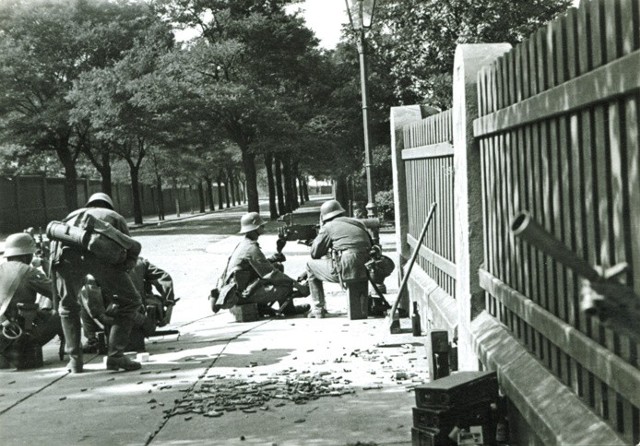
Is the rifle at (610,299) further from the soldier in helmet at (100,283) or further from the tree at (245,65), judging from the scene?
the tree at (245,65)

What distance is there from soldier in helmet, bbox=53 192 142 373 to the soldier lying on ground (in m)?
0.62

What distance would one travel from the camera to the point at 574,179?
3.72 m

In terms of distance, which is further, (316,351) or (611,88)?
(316,351)

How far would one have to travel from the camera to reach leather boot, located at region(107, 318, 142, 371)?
8008 mm

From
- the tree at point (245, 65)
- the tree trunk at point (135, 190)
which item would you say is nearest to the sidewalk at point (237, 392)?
the tree at point (245, 65)

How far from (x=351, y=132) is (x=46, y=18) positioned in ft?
54.2

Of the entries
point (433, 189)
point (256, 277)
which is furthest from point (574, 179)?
point (256, 277)

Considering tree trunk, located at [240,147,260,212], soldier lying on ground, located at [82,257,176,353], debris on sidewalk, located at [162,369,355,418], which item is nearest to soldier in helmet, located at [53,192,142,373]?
soldier lying on ground, located at [82,257,176,353]

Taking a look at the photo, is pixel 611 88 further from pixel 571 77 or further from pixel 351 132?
pixel 351 132

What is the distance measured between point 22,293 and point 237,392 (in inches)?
112

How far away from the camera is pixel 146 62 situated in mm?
37312

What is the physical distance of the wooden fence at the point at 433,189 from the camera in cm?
776

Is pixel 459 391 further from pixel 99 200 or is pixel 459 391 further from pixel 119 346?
pixel 99 200

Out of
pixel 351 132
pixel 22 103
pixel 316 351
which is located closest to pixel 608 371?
pixel 316 351
